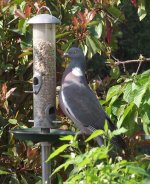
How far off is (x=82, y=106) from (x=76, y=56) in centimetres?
30

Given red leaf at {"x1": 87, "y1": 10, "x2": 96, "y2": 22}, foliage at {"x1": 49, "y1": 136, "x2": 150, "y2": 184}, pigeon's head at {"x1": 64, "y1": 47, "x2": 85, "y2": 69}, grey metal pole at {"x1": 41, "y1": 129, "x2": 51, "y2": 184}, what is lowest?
grey metal pole at {"x1": 41, "y1": 129, "x2": 51, "y2": 184}

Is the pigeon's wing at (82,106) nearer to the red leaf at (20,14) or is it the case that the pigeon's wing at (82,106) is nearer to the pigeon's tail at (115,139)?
the pigeon's tail at (115,139)

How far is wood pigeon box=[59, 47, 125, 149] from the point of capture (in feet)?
15.0

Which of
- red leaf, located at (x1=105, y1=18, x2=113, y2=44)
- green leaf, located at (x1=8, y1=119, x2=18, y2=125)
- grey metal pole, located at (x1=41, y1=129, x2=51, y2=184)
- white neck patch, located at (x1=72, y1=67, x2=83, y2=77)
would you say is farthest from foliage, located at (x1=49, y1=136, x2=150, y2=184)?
red leaf, located at (x1=105, y1=18, x2=113, y2=44)

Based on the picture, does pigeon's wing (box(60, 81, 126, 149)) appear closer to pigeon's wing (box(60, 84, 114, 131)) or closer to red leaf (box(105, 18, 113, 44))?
pigeon's wing (box(60, 84, 114, 131))

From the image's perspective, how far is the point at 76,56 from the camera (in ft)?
15.1

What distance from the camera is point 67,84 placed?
460 cm

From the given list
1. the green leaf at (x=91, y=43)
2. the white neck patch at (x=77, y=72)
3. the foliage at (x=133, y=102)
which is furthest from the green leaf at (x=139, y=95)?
the green leaf at (x=91, y=43)

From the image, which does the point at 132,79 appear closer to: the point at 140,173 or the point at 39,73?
the point at 39,73

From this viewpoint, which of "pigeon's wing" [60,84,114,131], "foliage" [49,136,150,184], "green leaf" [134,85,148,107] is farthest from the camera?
"pigeon's wing" [60,84,114,131]

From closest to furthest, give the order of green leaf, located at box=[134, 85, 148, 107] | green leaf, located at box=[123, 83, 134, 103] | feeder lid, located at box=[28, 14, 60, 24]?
green leaf, located at box=[134, 85, 148, 107]
green leaf, located at box=[123, 83, 134, 103]
feeder lid, located at box=[28, 14, 60, 24]

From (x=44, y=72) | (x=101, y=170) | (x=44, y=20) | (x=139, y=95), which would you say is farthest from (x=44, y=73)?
(x=101, y=170)

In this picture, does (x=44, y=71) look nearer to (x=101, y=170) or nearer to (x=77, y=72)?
(x=77, y=72)

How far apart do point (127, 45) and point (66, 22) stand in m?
7.96
